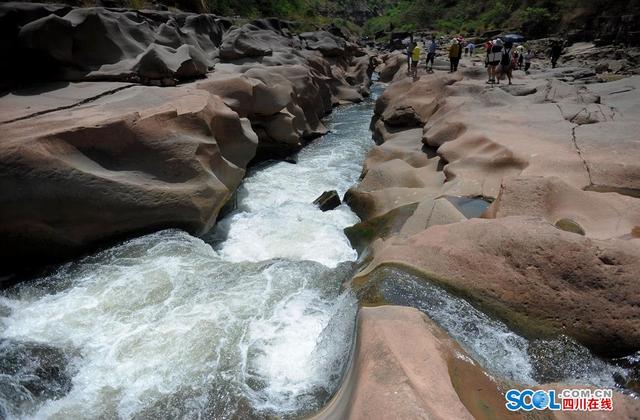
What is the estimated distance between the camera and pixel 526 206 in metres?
5.11

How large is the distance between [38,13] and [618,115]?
1276 cm

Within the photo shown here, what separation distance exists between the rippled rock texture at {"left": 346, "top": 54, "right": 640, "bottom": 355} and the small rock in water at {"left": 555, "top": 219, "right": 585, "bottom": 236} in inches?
0.7

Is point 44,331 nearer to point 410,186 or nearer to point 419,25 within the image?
point 410,186

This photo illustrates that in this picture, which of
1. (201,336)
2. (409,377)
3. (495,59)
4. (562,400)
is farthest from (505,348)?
(495,59)

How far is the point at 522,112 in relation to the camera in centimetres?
960

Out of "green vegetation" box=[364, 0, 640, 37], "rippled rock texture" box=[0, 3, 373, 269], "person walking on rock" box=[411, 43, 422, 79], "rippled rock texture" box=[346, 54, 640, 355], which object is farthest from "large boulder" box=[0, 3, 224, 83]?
"green vegetation" box=[364, 0, 640, 37]

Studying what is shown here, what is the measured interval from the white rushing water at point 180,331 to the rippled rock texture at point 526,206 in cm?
95

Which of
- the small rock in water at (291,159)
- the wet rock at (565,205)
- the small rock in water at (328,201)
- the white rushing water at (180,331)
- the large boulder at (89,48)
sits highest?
the large boulder at (89,48)

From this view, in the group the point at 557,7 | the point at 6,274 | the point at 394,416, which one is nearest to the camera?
the point at 394,416

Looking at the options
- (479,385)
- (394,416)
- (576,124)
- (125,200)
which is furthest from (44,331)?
(576,124)

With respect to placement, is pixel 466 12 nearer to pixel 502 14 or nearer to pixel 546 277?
pixel 502 14

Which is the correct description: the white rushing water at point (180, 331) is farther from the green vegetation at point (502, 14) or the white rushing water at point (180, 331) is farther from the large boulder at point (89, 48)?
the green vegetation at point (502, 14)

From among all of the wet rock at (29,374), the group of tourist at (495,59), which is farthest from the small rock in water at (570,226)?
the group of tourist at (495,59)

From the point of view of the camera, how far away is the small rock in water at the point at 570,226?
4684mm
